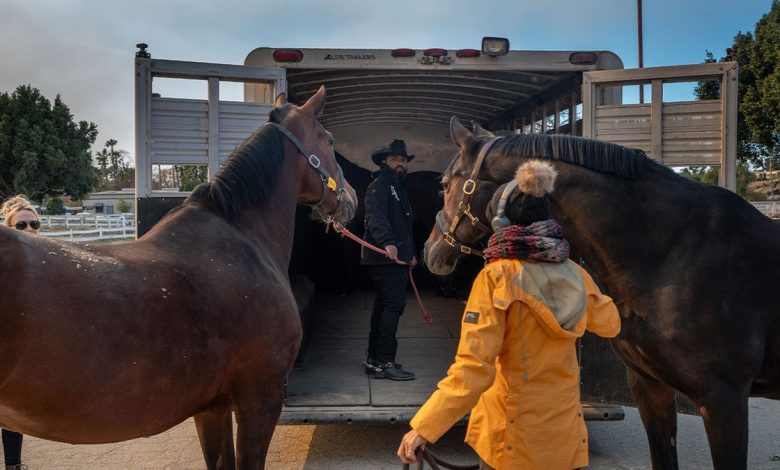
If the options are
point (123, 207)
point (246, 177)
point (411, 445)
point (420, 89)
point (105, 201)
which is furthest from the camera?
point (105, 201)

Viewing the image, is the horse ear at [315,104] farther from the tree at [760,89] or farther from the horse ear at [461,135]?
the tree at [760,89]

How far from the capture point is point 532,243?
1.87 m

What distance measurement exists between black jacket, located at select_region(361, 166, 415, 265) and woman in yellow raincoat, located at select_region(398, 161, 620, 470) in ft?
9.29

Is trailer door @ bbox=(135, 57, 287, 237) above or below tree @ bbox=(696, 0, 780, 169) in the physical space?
below

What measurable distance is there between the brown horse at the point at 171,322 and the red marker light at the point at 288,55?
107 cm

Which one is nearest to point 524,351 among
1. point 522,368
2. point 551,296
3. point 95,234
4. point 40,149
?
point 522,368

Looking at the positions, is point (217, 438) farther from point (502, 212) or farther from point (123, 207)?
point (123, 207)

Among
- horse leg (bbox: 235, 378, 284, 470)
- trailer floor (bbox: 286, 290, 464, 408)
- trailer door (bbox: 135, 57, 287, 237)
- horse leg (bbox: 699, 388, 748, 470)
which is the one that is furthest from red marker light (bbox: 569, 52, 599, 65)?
horse leg (bbox: 235, 378, 284, 470)

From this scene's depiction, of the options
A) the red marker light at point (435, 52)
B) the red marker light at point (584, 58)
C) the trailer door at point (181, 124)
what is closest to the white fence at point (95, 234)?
the trailer door at point (181, 124)

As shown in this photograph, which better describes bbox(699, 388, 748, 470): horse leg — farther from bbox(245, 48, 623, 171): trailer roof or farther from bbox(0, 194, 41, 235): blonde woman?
bbox(0, 194, 41, 235): blonde woman

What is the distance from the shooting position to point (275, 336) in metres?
2.56

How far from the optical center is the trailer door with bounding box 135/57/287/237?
3.68 meters

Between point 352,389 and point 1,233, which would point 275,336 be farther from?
point 352,389

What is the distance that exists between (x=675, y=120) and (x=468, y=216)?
1.91 m
